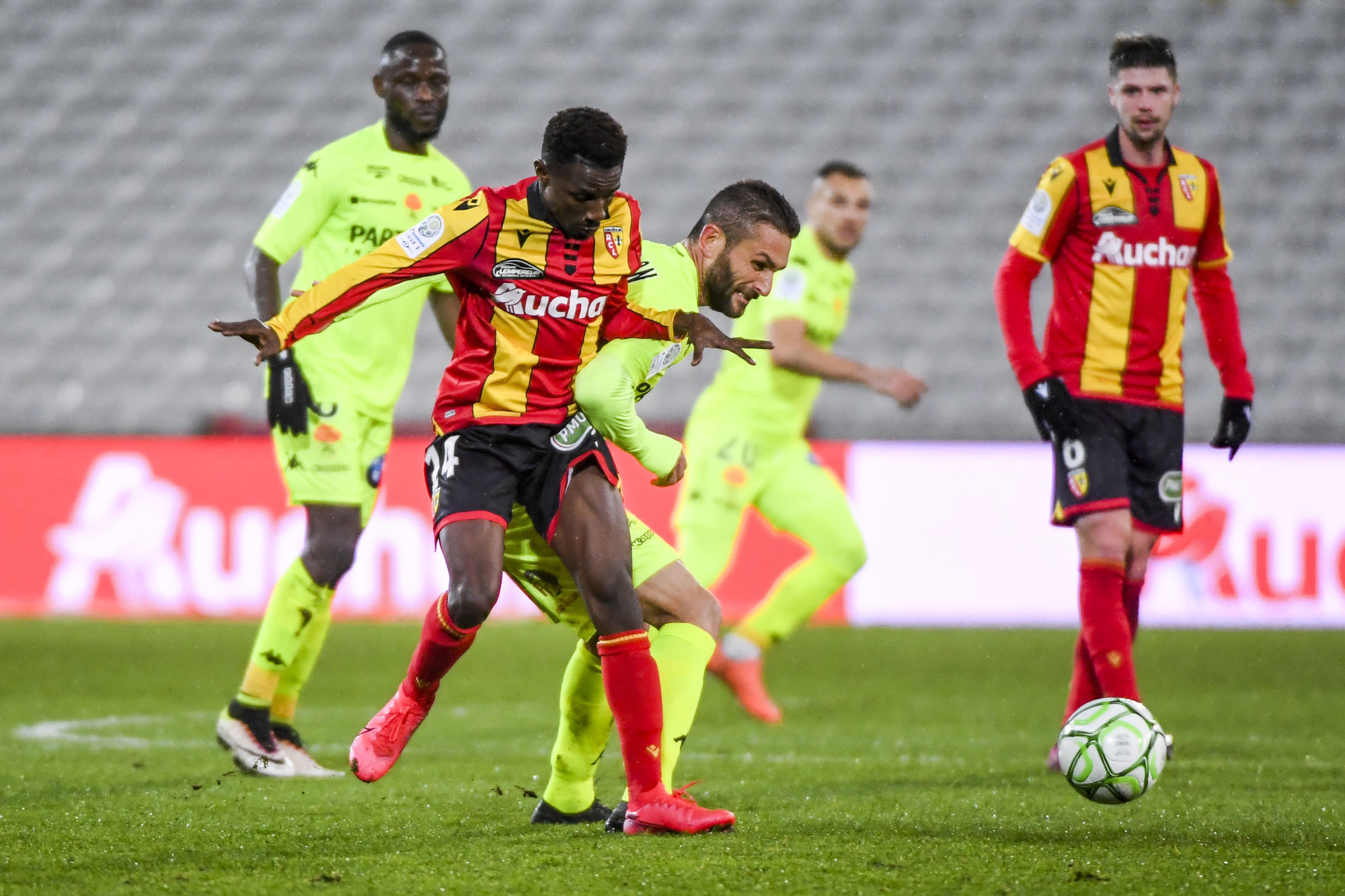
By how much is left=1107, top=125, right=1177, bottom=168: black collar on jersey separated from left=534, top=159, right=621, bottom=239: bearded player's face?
190 cm

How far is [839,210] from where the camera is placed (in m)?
6.42

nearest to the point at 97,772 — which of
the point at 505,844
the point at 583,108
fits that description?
the point at 505,844

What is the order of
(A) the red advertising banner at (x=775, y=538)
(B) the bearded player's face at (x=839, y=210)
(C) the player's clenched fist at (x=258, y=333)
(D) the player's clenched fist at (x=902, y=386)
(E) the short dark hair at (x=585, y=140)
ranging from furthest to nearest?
(A) the red advertising banner at (x=775, y=538) < (B) the bearded player's face at (x=839, y=210) < (D) the player's clenched fist at (x=902, y=386) < (E) the short dark hair at (x=585, y=140) < (C) the player's clenched fist at (x=258, y=333)

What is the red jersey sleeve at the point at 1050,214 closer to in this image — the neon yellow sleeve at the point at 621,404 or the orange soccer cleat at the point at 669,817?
the neon yellow sleeve at the point at 621,404

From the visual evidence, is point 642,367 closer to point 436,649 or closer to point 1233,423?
point 436,649

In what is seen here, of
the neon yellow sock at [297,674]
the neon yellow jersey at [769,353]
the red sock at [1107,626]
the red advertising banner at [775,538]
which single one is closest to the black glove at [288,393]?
the neon yellow sock at [297,674]

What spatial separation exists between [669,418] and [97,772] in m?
7.90

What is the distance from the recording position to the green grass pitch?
301 cm

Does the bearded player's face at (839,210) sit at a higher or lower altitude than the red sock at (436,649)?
higher

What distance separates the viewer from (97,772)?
448 centimetres

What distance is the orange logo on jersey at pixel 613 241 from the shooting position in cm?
362

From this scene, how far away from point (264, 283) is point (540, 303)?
1.49m

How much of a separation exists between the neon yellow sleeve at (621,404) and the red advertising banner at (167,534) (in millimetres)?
5756

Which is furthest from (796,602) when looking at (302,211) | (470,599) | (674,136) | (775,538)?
(674,136)
